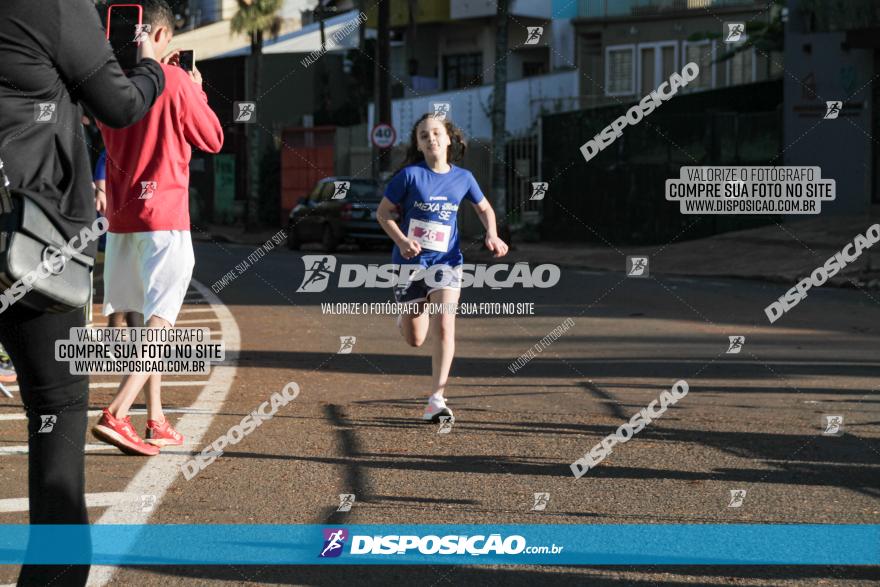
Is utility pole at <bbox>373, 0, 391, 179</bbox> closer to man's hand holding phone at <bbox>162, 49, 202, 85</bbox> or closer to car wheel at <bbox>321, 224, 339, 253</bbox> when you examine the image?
car wheel at <bbox>321, 224, 339, 253</bbox>

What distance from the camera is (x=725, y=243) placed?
26938mm

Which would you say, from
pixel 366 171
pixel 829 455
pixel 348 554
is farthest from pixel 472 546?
pixel 366 171

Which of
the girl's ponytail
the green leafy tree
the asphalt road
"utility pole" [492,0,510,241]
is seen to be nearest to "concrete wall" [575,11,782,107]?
the green leafy tree

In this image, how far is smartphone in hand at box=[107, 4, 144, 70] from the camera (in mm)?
5250

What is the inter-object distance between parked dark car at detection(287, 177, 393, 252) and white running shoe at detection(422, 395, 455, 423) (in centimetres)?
2122

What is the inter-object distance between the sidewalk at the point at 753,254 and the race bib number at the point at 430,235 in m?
11.7

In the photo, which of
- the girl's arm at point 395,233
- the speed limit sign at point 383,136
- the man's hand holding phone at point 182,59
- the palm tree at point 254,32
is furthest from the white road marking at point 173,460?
the palm tree at point 254,32

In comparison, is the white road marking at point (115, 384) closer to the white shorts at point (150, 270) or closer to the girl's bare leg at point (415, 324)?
the girl's bare leg at point (415, 324)

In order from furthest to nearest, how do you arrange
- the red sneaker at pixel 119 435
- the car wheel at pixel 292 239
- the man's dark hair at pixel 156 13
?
the car wheel at pixel 292 239 < the red sneaker at pixel 119 435 < the man's dark hair at pixel 156 13

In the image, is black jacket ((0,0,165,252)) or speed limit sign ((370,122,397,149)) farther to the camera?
speed limit sign ((370,122,397,149))

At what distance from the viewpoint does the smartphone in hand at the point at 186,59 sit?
7.15m

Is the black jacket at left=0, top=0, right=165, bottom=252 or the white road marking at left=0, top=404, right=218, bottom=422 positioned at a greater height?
the black jacket at left=0, top=0, right=165, bottom=252

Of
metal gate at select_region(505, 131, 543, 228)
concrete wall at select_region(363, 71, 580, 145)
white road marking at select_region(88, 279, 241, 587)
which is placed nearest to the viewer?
white road marking at select_region(88, 279, 241, 587)

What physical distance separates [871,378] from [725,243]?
16547 mm
